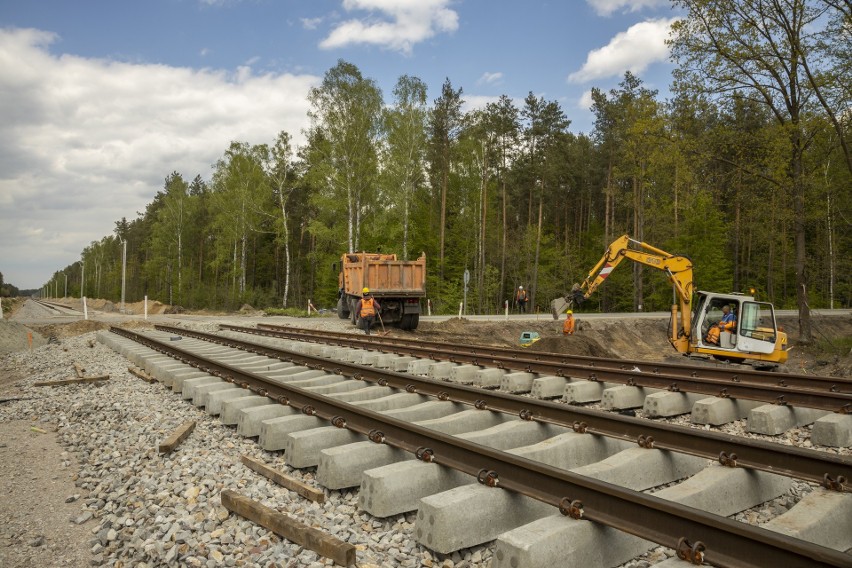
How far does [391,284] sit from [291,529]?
56.9 ft

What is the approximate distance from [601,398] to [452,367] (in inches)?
110

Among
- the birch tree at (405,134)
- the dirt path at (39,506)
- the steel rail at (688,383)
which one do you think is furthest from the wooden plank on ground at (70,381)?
the birch tree at (405,134)

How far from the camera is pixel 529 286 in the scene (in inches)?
1876

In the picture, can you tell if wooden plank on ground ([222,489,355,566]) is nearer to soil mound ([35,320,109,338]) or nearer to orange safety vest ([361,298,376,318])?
orange safety vest ([361,298,376,318])

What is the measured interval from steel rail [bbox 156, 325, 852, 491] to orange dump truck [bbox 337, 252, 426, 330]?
1333 cm

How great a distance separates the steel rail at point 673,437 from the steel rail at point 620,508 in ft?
4.32

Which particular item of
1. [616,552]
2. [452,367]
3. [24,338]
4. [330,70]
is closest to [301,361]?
[452,367]

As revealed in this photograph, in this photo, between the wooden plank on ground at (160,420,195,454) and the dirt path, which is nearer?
the dirt path

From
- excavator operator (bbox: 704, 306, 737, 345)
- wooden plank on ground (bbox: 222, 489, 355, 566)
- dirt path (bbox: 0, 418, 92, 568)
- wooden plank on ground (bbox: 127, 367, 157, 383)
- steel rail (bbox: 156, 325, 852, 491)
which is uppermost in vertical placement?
excavator operator (bbox: 704, 306, 737, 345)

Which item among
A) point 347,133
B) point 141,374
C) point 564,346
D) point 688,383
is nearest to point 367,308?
point 564,346

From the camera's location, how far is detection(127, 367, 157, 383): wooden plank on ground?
9656mm

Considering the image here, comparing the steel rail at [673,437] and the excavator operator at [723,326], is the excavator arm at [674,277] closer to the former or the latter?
the excavator operator at [723,326]

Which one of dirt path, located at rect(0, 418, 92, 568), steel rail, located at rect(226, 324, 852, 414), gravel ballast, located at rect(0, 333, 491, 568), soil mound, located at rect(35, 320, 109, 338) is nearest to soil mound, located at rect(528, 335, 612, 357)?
steel rail, located at rect(226, 324, 852, 414)

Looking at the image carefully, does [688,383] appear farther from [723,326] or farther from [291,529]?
[723,326]
